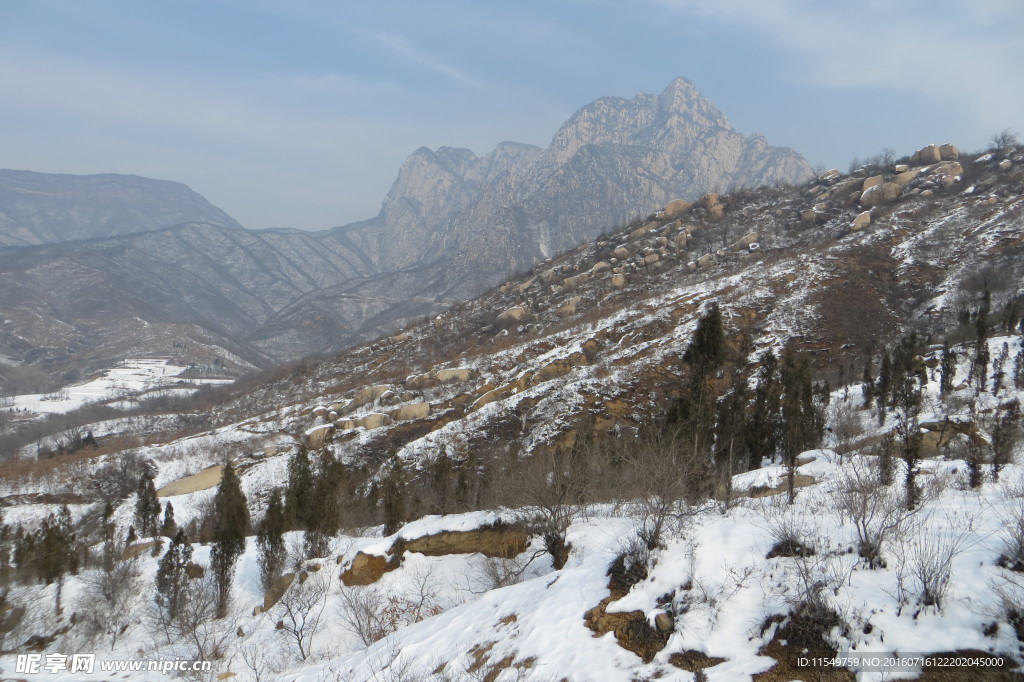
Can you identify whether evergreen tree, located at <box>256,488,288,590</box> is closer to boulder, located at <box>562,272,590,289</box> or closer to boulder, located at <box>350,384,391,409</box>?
boulder, located at <box>350,384,391,409</box>

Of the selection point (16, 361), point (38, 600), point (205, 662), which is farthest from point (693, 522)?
point (16, 361)

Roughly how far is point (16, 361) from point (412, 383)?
217200 millimetres

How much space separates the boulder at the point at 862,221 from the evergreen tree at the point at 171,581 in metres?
88.5

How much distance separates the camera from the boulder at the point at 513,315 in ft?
289

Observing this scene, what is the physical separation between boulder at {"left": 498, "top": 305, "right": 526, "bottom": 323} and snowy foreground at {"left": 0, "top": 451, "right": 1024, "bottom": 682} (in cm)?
7092

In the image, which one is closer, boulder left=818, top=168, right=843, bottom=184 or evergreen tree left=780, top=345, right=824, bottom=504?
evergreen tree left=780, top=345, right=824, bottom=504

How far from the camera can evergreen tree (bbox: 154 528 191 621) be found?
81.5ft

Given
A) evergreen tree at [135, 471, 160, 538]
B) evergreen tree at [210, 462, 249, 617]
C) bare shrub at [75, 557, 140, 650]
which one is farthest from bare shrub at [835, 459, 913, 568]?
evergreen tree at [135, 471, 160, 538]

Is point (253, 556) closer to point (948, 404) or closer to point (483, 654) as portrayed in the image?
point (483, 654)

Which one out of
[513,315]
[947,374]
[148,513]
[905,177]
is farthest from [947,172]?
[148,513]

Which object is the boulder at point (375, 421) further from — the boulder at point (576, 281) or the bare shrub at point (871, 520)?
the bare shrub at point (871, 520)

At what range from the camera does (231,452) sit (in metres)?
62.5

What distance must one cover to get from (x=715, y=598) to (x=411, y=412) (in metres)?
50.5

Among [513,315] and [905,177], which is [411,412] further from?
[905,177]
